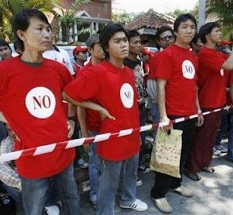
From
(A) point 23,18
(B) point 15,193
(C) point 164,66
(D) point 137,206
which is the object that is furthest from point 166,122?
(A) point 23,18

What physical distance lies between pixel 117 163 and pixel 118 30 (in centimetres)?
113

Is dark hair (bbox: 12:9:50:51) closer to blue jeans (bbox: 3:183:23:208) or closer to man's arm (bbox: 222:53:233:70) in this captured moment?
blue jeans (bbox: 3:183:23:208)

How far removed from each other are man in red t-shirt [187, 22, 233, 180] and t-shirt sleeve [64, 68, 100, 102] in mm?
1766

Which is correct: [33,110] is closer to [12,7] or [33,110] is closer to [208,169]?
[208,169]

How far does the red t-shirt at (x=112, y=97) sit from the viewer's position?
2.68 m

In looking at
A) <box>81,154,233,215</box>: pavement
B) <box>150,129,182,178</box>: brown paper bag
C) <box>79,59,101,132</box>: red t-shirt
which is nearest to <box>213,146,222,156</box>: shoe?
<box>81,154,233,215</box>: pavement

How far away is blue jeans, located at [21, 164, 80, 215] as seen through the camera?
7.55ft

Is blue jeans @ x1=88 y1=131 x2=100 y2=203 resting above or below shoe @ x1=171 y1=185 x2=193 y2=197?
above

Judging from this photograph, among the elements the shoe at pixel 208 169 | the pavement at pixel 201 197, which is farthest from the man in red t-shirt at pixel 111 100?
the shoe at pixel 208 169

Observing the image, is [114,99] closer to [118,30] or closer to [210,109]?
[118,30]

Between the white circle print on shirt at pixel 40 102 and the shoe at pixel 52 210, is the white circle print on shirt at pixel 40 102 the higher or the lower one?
the higher one

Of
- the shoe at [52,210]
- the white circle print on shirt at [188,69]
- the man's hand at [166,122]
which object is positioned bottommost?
the shoe at [52,210]

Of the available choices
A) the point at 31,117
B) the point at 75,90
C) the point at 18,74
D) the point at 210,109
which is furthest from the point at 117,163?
the point at 210,109

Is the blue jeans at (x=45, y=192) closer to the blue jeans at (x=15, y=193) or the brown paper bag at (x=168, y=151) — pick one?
the blue jeans at (x=15, y=193)
